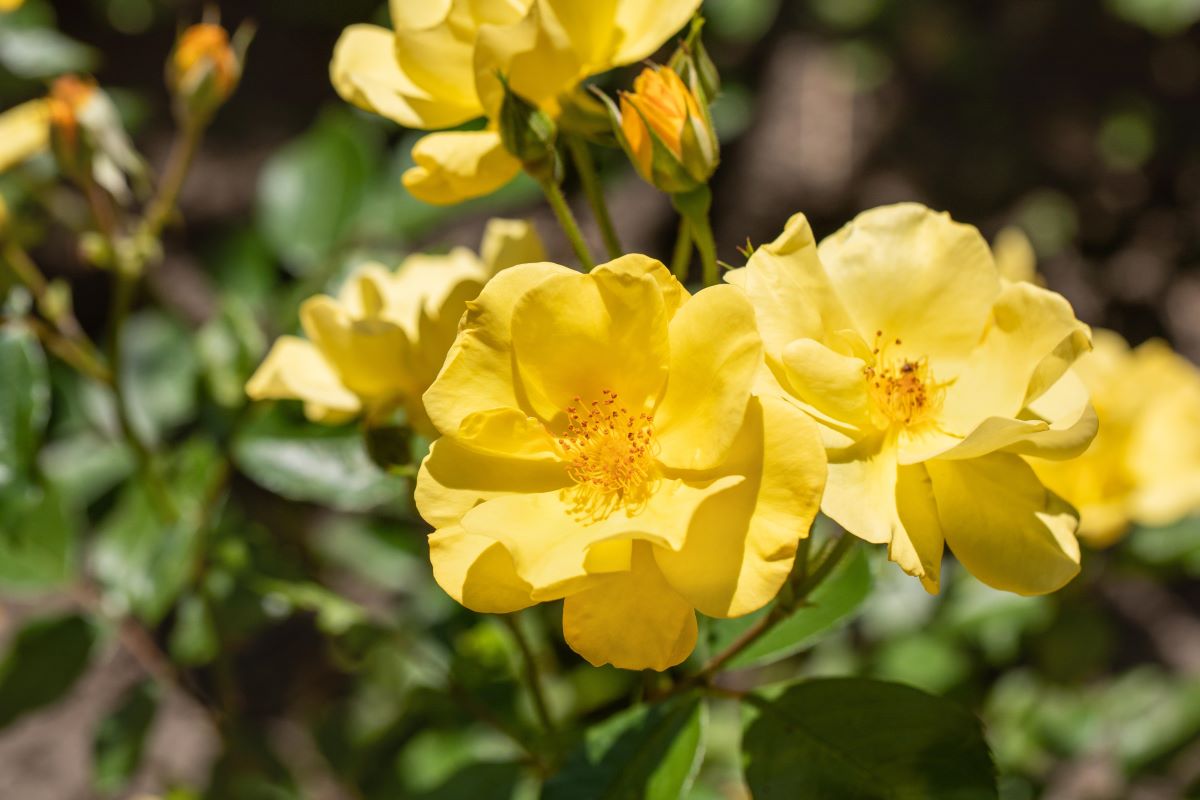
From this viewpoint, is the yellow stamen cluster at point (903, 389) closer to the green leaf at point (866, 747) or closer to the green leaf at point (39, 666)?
the green leaf at point (866, 747)

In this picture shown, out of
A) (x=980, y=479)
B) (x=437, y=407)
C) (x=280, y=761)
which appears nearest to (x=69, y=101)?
(x=437, y=407)

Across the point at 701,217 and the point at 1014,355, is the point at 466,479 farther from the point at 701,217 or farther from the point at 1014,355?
the point at 1014,355

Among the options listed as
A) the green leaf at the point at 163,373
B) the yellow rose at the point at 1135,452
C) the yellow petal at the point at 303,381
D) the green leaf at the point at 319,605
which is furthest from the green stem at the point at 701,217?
the green leaf at the point at 163,373

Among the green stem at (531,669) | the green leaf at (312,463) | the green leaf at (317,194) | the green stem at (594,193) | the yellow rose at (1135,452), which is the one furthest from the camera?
the green leaf at (317,194)

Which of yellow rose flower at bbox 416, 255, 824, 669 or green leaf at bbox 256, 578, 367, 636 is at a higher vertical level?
yellow rose flower at bbox 416, 255, 824, 669

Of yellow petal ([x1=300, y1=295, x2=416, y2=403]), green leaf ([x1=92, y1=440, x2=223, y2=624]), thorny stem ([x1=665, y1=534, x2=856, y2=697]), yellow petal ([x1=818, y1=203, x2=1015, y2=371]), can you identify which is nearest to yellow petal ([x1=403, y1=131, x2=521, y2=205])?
yellow petal ([x1=300, y1=295, x2=416, y2=403])

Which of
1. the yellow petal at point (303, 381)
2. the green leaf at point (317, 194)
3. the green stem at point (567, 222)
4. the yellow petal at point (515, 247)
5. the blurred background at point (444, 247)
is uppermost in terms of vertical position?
the green stem at point (567, 222)

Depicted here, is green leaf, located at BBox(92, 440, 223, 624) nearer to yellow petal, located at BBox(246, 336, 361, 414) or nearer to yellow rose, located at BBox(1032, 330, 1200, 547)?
yellow petal, located at BBox(246, 336, 361, 414)
